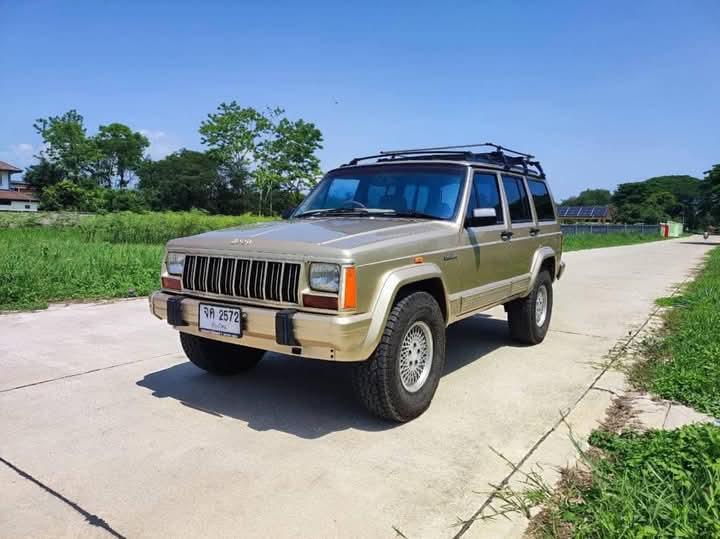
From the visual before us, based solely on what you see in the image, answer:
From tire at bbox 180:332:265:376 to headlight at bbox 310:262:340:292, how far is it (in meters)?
1.62

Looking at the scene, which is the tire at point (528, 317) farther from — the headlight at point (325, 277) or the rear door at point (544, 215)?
the headlight at point (325, 277)

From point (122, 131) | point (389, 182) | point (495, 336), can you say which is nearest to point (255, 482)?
point (389, 182)

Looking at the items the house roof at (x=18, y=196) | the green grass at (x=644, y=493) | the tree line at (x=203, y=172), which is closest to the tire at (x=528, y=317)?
the green grass at (x=644, y=493)

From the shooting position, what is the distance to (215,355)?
4.45 metres

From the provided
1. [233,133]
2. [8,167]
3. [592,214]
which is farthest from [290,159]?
[592,214]

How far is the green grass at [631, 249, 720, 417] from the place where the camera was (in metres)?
4.01

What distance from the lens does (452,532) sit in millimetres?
Result: 2426

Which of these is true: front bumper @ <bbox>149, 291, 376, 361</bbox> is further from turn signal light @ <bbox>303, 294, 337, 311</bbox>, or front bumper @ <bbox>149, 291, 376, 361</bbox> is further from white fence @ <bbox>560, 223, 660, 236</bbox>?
white fence @ <bbox>560, 223, 660, 236</bbox>

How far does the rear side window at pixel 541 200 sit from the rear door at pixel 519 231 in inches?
9.9

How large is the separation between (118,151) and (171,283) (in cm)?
7670

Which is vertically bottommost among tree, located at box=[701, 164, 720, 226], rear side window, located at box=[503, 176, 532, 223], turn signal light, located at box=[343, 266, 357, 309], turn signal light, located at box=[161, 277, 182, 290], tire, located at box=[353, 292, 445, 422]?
tire, located at box=[353, 292, 445, 422]

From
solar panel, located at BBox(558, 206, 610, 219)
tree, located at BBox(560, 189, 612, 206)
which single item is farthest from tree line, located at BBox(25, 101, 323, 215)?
tree, located at BBox(560, 189, 612, 206)

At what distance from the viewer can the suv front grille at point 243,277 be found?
3.31 meters

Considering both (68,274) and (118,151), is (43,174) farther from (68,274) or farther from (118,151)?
(68,274)
